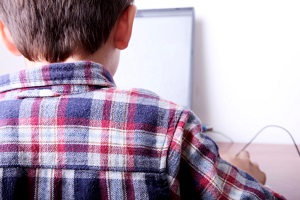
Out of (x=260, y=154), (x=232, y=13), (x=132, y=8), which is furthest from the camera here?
(x=232, y=13)

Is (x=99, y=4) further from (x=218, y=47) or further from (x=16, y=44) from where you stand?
(x=218, y=47)

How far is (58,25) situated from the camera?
0.50m

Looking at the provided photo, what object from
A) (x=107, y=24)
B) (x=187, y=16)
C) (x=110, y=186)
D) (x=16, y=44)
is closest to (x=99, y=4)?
(x=107, y=24)

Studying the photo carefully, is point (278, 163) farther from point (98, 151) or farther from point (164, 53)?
point (98, 151)

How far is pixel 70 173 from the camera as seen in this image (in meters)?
0.45

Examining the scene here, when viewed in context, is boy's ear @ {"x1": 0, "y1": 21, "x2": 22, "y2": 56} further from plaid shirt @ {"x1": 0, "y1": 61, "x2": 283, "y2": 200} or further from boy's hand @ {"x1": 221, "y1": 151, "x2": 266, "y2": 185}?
boy's hand @ {"x1": 221, "y1": 151, "x2": 266, "y2": 185}

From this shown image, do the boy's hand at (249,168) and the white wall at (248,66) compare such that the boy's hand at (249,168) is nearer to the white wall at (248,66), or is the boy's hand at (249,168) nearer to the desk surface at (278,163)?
the desk surface at (278,163)

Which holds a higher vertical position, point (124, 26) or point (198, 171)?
point (124, 26)

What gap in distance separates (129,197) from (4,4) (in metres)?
0.33

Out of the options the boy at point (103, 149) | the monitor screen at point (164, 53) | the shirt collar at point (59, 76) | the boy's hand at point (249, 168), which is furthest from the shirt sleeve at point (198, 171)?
the monitor screen at point (164, 53)

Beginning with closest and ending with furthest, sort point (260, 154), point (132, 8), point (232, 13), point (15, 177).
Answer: point (15, 177), point (132, 8), point (260, 154), point (232, 13)

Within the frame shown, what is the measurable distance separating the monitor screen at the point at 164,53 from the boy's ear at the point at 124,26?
1.80 feet

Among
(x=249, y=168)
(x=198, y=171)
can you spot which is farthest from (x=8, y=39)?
(x=249, y=168)

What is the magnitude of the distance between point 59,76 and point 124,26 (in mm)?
142
